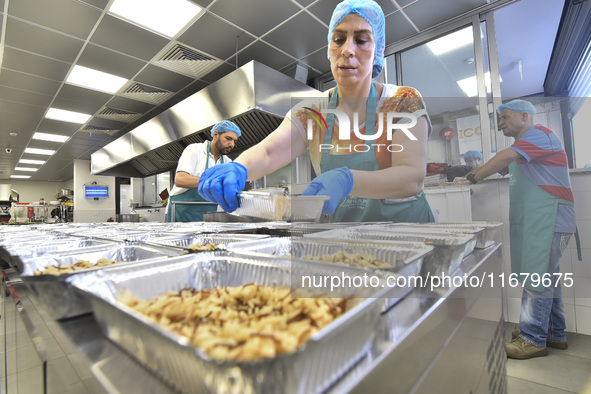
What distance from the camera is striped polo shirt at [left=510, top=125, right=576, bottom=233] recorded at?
6.48 feet

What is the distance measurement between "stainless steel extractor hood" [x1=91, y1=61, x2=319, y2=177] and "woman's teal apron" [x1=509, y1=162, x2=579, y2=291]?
89.9 inches

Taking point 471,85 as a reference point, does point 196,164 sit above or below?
below

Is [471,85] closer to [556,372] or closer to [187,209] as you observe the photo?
[556,372]

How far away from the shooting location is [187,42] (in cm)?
326

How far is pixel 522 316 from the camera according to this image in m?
2.03

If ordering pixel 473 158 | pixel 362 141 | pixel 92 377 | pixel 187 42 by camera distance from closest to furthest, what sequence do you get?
1. pixel 92 377
2. pixel 362 141
3. pixel 473 158
4. pixel 187 42

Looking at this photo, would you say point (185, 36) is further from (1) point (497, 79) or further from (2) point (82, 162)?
(2) point (82, 162)

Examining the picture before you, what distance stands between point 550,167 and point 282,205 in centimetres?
203

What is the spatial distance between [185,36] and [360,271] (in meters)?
3.47

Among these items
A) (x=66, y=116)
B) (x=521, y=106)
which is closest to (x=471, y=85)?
(x=521, y=106)

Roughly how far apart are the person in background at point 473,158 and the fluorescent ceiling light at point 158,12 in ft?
9.13

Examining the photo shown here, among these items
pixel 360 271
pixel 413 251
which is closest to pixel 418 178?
pixel 413 251

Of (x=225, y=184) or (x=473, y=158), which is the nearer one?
(x=225, y=184)

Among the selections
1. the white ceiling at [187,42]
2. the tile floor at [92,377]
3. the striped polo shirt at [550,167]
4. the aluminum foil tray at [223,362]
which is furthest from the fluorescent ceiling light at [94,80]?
the striped polo shirt at [550,167]
